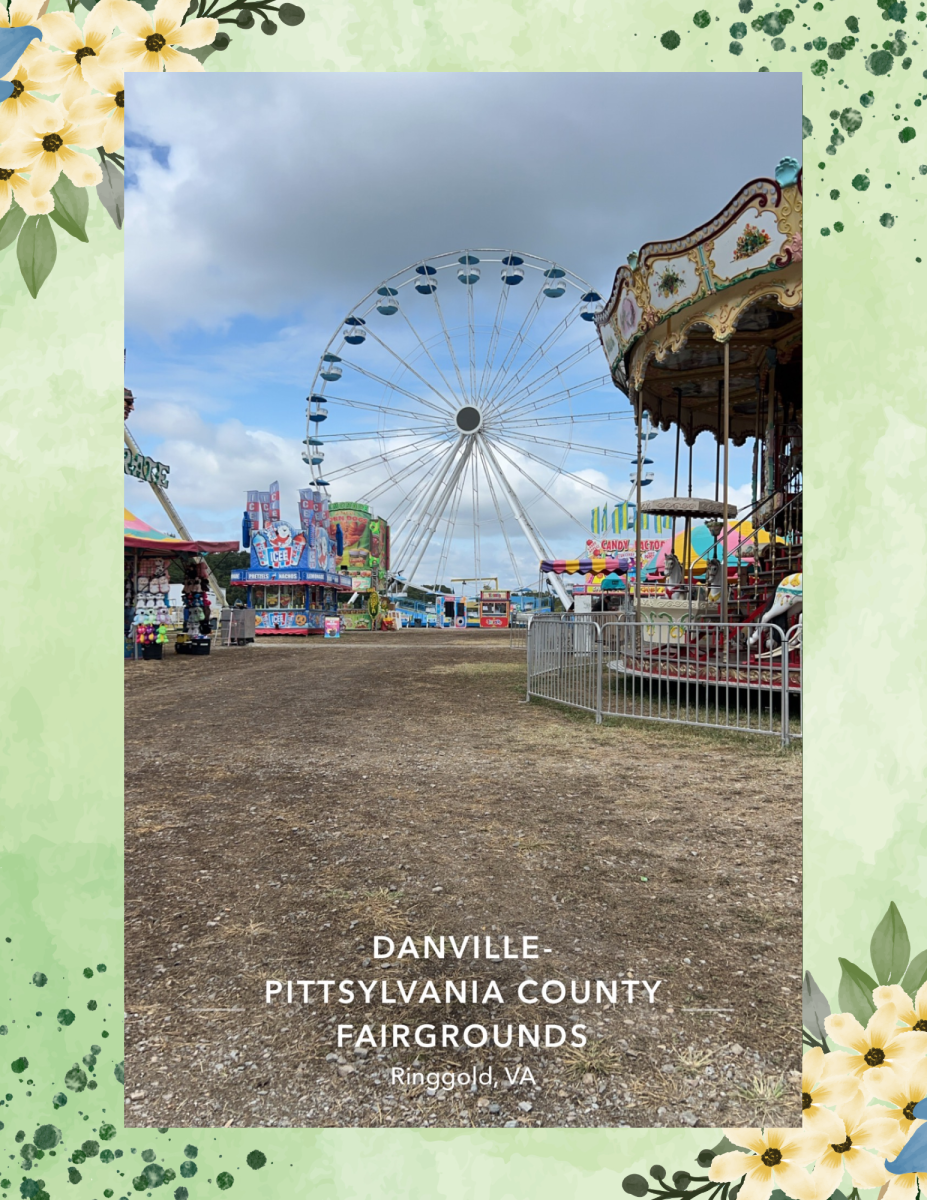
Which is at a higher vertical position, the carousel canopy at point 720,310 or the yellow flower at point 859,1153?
the carousel canopy at point 720,310

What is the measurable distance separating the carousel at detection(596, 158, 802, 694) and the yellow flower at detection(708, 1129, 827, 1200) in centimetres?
445

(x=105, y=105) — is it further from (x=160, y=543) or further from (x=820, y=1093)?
(x=160, y=543)

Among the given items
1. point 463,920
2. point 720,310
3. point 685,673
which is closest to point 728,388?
point 720,310

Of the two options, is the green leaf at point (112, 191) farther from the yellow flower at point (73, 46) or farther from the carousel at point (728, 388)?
the carousel at point (728, 388)

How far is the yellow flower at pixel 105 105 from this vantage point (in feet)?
4.14

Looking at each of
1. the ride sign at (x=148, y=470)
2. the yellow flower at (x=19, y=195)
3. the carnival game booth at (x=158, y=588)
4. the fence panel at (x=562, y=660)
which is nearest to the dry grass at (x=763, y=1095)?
the yellow flower at (x=19, y=195)

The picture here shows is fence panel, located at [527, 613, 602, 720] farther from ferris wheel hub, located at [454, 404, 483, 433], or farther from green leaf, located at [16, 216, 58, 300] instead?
ferris wheel hub, located at [454, 404, 483, 433]

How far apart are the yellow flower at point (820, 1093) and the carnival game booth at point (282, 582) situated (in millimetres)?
24946

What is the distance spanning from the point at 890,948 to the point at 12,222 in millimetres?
2099

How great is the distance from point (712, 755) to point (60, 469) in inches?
183

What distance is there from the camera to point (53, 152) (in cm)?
128

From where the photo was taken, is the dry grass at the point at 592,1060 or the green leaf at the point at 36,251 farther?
the dry grass at the point at 592,1060

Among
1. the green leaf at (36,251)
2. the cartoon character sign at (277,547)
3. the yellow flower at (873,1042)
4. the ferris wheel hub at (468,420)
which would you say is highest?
the ferris wheel hub at (468,420)

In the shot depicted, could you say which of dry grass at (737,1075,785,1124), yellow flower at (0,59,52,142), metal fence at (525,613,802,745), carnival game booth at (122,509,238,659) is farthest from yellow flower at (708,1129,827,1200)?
carnival game booth at (122,509,238,659)
